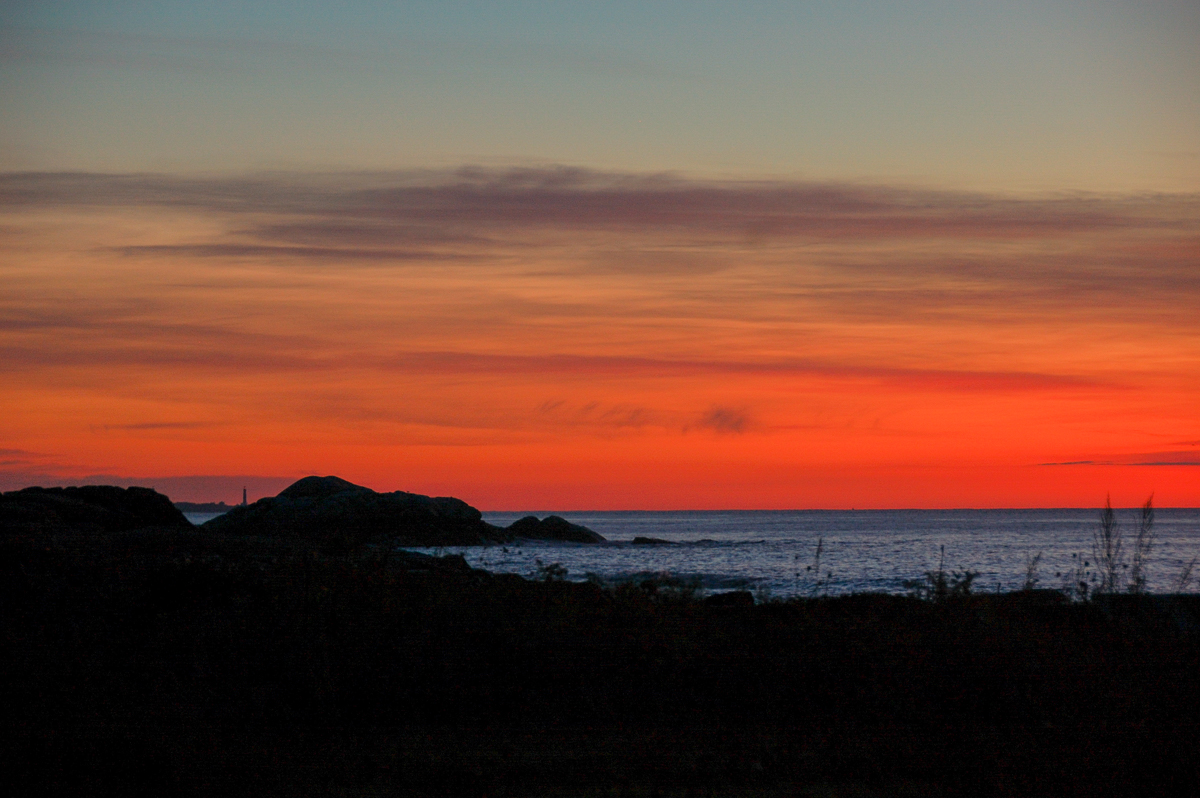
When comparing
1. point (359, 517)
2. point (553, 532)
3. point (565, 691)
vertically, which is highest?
point (359, 517)

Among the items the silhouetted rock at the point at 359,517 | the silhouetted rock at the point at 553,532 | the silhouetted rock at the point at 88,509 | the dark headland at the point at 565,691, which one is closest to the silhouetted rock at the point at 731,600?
the dark headland at the point at 565,691

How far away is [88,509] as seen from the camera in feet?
119

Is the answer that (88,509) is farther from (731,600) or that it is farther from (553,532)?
(553,532)

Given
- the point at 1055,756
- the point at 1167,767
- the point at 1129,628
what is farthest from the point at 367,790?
the point at 1129,628

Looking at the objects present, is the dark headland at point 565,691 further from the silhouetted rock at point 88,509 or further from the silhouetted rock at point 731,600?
the silhouetted rock at point 88,509

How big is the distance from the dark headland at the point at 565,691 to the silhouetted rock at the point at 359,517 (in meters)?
43.2

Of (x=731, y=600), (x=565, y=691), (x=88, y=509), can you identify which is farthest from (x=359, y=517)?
(x=565, y=691)

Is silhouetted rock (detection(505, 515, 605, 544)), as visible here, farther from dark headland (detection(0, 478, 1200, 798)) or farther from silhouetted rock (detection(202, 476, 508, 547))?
dark headland (detection(0, 478, 1200, 798))

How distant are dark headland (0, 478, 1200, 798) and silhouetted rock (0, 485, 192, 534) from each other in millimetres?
21731

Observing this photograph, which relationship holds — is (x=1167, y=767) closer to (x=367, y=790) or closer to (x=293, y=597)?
(x=367, y=790)

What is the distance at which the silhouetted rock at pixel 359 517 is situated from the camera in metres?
55.4

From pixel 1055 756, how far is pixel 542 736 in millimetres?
3999

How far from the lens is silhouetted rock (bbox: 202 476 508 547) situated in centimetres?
5541

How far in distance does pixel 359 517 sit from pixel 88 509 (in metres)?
21.4
